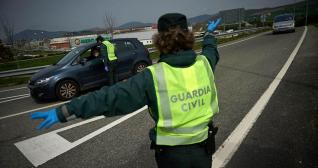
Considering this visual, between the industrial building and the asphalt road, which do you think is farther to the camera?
the industrial building

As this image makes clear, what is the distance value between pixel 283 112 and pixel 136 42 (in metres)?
6.31

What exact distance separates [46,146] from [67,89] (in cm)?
357

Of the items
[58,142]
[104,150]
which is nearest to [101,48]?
[58,142]

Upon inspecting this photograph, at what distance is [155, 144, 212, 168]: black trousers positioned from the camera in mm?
1781

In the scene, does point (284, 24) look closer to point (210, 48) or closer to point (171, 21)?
point (210, 48)

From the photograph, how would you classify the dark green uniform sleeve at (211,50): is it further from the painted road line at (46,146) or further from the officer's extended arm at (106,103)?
the painted road line at (46,146)

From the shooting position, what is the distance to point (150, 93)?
1.74 meters

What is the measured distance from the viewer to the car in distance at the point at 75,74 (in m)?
7.25

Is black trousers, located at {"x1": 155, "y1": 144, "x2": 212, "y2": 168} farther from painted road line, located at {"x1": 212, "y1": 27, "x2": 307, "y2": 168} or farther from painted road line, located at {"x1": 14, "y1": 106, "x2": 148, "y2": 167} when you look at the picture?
painted road line, located at {"x1": 14, "y1": 106, "x2": 148, "y2": 167}

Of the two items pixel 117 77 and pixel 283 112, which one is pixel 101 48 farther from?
pixel 283 112

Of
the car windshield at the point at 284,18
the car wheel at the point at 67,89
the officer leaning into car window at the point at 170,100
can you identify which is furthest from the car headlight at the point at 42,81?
the car windshield at the point at 284,18

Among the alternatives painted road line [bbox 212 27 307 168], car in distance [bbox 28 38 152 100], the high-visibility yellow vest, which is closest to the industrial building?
car in distance [bbox 28 38 152 100]

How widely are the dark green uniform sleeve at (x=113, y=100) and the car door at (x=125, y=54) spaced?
685 centimetres

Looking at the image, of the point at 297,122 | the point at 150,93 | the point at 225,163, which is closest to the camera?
the point at 150,93
